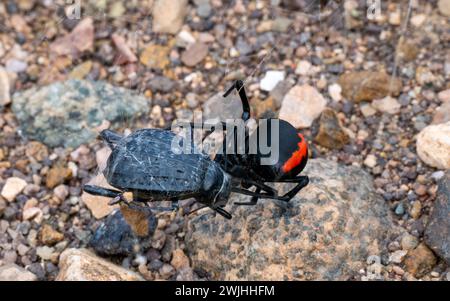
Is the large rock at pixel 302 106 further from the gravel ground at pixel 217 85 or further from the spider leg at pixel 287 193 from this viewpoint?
the spider leg at pixel 287 193

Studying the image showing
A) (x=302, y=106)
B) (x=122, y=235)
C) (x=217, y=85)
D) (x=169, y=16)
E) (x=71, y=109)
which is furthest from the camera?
(x=169, y=16)

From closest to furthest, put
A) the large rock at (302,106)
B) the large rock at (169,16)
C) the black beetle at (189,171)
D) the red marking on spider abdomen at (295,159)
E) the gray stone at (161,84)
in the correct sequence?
the black beetle at (189,171) < the red marking on spider abdomen at (295,159) < the large rock at (302,106) < the gray stone at (161,84) < the large rock at (169,16)

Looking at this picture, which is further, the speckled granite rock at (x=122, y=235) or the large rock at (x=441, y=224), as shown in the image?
the speckled granite rock at (x=122, y=235)

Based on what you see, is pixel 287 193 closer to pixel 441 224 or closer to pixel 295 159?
pixel 295 159

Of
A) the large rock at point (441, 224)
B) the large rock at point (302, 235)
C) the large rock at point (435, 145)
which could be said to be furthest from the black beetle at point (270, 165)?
the large rock at point (435, 145)

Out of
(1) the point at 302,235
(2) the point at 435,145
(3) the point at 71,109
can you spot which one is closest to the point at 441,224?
(2) the point at 435,145

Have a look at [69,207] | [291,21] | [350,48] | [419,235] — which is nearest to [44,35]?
[69,207]

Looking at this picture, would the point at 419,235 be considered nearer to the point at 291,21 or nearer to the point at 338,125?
the point at 338,125
